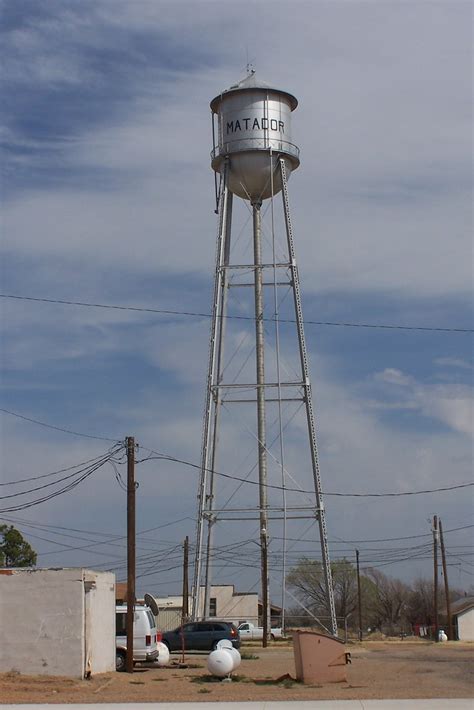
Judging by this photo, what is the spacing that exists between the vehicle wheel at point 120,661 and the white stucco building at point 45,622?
147 inches

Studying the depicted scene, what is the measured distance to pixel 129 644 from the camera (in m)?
27.8

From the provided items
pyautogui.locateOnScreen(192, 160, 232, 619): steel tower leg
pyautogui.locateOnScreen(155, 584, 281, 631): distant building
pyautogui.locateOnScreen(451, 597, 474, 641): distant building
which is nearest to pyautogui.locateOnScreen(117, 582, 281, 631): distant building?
pyautogui.locateOnScreen(155, 584, 281, 631): distant building

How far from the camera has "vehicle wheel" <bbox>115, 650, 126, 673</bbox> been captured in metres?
28.7

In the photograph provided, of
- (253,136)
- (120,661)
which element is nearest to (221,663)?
(120,661)

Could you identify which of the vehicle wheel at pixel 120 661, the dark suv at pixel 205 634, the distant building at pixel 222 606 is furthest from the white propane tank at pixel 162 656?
the distant building at pixel 222 606

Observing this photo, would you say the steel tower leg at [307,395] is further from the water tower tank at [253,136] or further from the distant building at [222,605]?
the distant building at [222,605]

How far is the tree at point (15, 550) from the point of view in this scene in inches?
2373

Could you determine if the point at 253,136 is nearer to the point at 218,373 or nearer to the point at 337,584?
the point at 218,373

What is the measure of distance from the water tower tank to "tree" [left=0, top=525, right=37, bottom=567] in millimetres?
28132

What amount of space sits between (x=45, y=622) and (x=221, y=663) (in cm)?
389

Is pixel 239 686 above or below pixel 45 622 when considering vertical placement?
below

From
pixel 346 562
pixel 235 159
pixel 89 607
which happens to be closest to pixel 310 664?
pixel 89 607

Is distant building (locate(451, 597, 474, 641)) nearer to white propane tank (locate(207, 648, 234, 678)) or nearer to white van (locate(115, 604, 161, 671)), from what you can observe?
white van (locate(115, 604, 161, 671))

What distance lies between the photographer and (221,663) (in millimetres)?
24688
